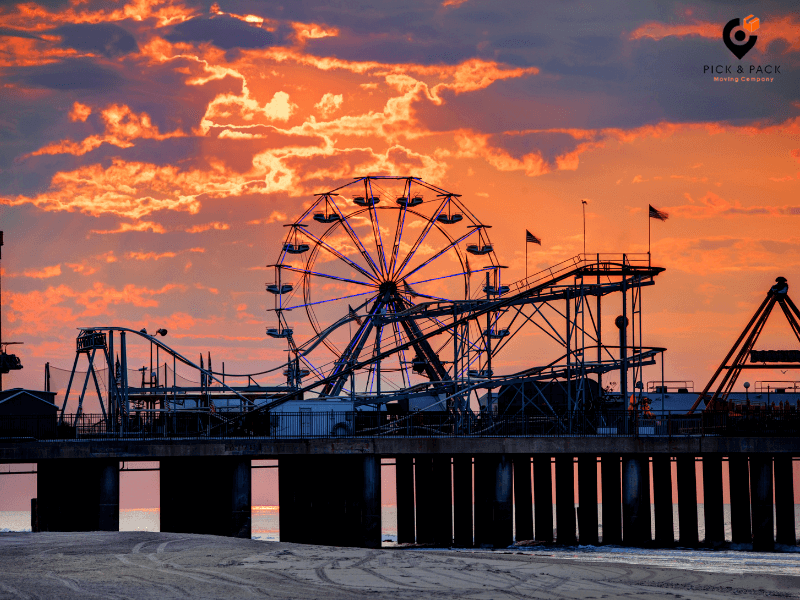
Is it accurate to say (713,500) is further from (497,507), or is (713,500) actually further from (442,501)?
(442,501)

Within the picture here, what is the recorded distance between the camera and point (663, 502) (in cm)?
5319

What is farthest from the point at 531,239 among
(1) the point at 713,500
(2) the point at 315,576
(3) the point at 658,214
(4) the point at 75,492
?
(2) the point at 315,576

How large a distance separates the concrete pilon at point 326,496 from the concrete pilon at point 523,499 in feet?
28.0

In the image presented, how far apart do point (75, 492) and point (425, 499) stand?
1707 centimetres

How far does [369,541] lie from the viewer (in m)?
47.7

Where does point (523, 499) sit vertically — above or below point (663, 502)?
below

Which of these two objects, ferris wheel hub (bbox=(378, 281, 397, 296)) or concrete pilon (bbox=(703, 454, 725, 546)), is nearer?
concrete pilon (bbox=(703, 454, 725, 546))

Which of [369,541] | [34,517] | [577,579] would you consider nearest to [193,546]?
[577,579]

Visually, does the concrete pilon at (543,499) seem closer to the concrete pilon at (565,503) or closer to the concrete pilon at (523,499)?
the concrete pilon at (523,499)

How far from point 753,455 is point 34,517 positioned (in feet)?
113

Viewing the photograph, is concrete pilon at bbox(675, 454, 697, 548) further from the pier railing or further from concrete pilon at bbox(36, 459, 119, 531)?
concrete pilon at bbox(36, 459, 119, 531)

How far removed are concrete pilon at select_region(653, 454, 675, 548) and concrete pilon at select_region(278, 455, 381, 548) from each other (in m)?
12.7

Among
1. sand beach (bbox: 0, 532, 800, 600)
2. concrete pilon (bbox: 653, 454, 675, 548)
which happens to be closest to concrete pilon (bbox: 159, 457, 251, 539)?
sand beach (bbox: 0, 532, 800, 600)

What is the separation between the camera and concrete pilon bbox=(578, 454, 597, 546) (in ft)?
174
